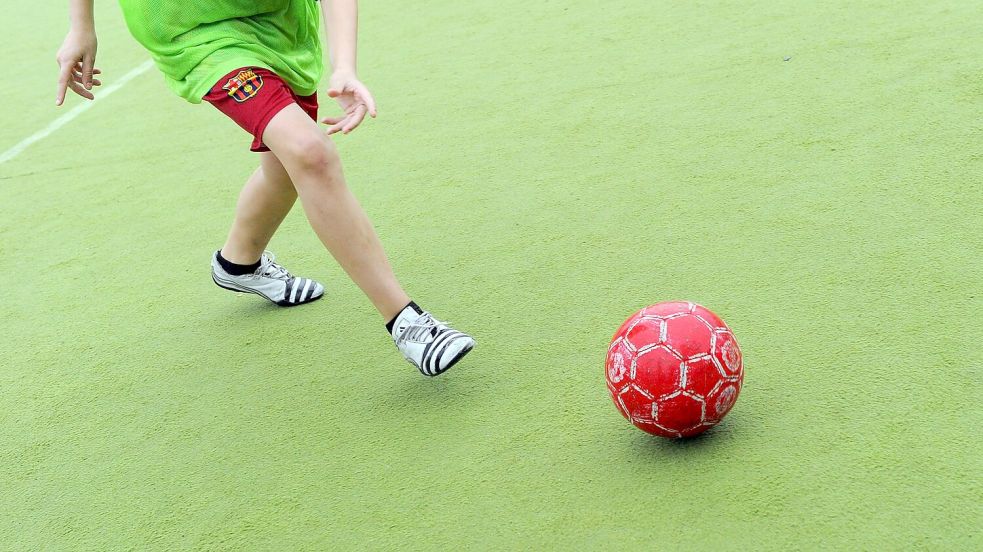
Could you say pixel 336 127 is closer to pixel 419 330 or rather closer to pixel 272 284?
pixel 419 330

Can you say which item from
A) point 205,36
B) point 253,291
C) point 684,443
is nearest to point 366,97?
point 205,36

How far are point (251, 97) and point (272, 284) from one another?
96 cm

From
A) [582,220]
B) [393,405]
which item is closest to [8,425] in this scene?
[393,405]

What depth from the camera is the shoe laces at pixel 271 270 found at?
12.5ft

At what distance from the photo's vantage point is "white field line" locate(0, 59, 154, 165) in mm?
6138

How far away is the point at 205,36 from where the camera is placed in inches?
122

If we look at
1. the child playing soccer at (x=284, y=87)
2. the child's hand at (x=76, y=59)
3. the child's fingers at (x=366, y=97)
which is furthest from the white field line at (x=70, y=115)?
the child's fingers at (x=366, y=97)

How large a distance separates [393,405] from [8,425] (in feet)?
4.04

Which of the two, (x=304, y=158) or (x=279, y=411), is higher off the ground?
(x=304, y=158)

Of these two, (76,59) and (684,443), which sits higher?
(76,59)

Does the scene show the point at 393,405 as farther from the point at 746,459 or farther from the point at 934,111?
the point at 934,111

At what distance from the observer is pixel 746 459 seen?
8.30ft

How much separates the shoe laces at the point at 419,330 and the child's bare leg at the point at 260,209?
0.77 m

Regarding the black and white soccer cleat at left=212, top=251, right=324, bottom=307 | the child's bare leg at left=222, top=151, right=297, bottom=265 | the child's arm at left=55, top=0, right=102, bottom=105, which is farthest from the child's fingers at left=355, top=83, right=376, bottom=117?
the black and white soccer cleat at left=212, top=251, right=324, bottom=307
